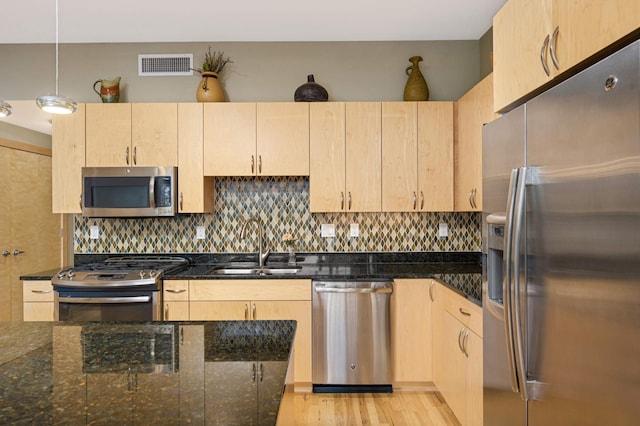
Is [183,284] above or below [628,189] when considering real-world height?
below

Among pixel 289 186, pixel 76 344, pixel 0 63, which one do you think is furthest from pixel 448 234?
pixel 0 63

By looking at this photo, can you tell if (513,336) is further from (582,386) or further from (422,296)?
(422,296)

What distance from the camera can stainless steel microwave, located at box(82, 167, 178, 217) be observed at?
312cm

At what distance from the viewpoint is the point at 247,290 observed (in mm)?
2900

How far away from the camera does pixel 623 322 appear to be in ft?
3.01

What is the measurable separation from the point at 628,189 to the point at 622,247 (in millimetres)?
130

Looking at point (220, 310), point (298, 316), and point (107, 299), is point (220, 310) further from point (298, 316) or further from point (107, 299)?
point (107, 299)

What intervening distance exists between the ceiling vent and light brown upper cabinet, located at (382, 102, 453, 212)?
1.69 meters

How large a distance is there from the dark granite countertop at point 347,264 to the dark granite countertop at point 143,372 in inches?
55.4

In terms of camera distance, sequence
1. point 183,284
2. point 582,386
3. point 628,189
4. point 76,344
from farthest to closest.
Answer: point 183,284 → point 76,344 → point 582,386 → point 628,189

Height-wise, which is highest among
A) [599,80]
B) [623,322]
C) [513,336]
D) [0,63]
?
[0,63]

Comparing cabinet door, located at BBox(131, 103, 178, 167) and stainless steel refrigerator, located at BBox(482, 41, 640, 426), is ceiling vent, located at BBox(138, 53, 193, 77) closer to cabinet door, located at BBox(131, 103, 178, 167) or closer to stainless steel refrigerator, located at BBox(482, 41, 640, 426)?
cabinet door, located at BBox(131, 103, 178, 167)

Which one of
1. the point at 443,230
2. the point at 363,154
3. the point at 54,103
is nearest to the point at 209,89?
the point at 363,154

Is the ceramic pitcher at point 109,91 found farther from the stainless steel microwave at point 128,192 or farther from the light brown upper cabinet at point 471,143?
the light brown upper cabinet at point 471,143
